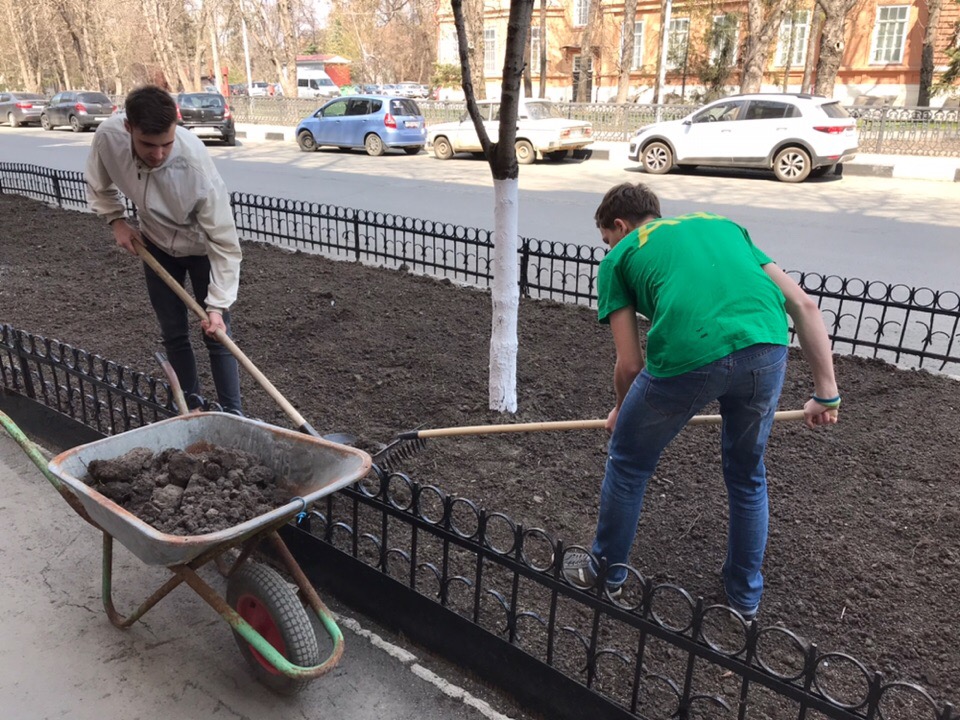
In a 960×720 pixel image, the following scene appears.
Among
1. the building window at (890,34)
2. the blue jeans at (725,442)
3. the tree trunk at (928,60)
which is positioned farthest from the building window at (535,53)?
the blue jeans at (725,442)

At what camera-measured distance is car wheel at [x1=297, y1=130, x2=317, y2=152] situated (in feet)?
66.9

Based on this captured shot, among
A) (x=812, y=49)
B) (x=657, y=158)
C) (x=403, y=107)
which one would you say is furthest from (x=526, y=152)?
(x=812, y=49)

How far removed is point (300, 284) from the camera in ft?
22.3

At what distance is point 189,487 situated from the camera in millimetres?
2496

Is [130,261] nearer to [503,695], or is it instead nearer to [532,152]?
[503,695]

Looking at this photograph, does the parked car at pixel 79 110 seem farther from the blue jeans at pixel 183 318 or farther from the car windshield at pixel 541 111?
the blue jeans at pixel 183 318

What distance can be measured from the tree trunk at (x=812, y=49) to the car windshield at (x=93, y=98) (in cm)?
2634

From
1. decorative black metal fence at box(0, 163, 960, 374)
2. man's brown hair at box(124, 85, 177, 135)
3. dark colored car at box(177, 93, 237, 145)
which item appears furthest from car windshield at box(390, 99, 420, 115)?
man's brown hair at box(124, 85, 177, 135)

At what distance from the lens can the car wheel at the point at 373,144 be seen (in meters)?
19.2

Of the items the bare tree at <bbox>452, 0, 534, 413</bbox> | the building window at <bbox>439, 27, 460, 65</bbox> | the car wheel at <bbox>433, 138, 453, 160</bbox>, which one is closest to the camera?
the bare tree at <bbox>452, 0, 534, 413</bbox>

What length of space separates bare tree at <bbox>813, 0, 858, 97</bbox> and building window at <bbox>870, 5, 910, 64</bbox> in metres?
16.0

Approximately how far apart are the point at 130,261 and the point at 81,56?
140 ft

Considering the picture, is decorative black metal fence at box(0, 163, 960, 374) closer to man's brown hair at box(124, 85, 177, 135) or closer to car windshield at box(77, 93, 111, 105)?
man's brown hair at box(124, 85, 177, 135)

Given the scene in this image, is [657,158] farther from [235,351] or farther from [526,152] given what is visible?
[235,351]
